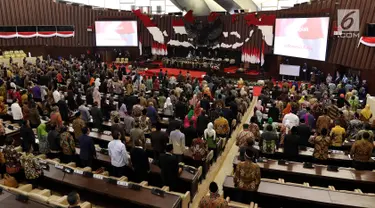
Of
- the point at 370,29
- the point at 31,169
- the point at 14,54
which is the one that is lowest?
the point at 31,169

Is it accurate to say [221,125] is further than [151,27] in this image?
No

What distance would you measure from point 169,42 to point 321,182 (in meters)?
17.7

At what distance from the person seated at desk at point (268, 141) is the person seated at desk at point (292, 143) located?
22 centimetres

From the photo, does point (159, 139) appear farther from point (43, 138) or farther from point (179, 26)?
point (179, 26)

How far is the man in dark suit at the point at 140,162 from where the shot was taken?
5.06 m

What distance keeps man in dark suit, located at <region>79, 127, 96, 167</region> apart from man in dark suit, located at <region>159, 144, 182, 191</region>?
1408mm

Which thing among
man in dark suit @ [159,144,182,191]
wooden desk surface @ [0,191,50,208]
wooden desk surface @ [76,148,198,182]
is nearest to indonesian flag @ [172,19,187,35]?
wooden desk surface @ [76,148,198,182]

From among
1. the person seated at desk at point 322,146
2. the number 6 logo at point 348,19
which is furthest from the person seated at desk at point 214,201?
the number 6 logo at point 348,19

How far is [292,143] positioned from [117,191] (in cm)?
334

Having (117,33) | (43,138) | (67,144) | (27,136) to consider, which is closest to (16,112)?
(27,136)

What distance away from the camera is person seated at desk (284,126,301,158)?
5746 millimetres

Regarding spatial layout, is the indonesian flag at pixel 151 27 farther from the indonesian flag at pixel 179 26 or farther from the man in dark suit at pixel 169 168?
the man in dark suit at pixel 169 168

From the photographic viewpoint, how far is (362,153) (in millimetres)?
5461

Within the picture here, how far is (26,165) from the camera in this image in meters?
4.98
